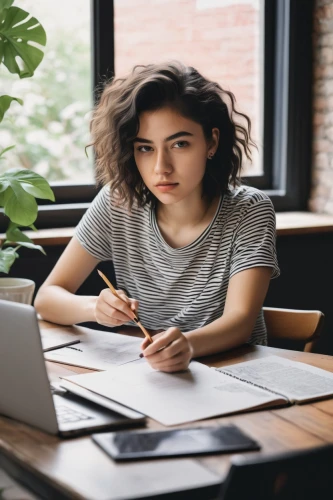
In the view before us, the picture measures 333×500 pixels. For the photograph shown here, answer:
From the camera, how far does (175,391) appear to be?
1.54m

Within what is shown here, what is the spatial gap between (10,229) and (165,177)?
541 mm

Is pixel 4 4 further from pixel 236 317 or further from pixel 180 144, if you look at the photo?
pixel 236 317

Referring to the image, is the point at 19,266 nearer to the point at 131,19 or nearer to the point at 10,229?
the point at 10,229

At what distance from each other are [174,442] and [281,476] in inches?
17.1

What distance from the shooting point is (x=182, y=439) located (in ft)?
4.28

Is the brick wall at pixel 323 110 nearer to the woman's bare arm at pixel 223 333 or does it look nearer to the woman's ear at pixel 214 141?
the woman's ear at pixel 214 141

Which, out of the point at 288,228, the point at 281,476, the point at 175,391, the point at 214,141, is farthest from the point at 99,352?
the point at 288,228

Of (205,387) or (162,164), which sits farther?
(162,164)

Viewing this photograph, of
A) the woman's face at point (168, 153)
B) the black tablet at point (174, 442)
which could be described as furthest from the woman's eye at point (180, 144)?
the black tablet at point (174, 442)

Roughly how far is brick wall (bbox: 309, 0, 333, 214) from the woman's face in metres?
1.41

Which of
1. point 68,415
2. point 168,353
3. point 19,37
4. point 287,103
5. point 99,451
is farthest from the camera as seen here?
point 287,103

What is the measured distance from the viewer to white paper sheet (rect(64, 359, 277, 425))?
1443 mm

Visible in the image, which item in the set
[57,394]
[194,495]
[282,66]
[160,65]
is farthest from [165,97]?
[282,66]

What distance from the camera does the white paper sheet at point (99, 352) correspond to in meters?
1.75
